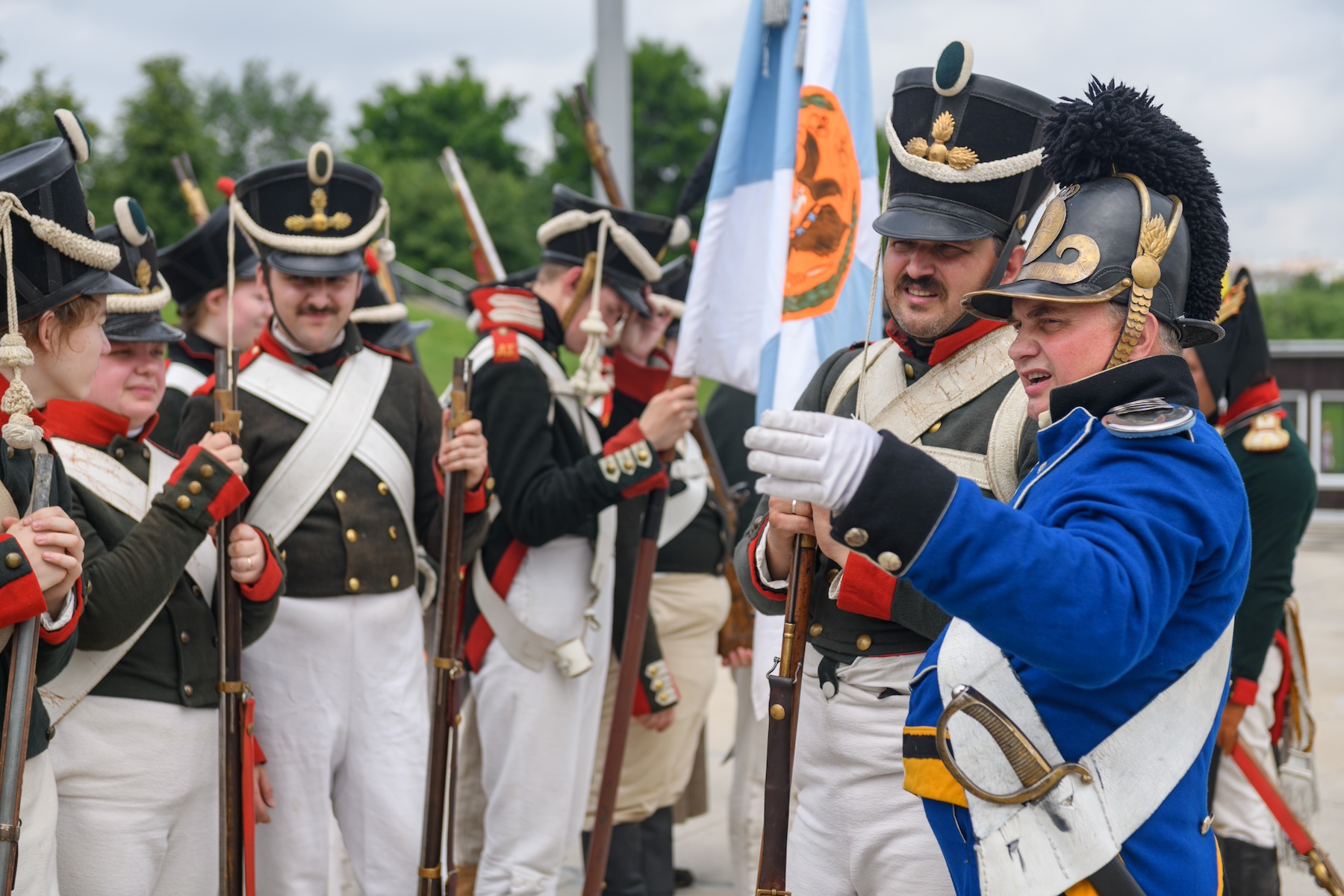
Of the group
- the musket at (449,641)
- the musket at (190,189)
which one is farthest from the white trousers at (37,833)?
the musket at (190,189)

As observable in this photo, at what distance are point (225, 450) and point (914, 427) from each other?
178 centimetres

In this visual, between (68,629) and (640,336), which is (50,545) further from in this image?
(640,336)

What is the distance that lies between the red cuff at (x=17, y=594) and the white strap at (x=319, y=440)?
1.24 metres

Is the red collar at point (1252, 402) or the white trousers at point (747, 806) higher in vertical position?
the red collar at point (1252, 402)

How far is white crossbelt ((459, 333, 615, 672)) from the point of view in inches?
168

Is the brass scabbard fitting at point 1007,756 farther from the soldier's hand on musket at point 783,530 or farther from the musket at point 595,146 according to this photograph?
the musket at point 595,146

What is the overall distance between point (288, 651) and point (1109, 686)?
2540mm

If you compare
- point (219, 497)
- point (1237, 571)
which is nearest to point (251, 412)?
point (219, 497)

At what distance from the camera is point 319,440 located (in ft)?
12.6

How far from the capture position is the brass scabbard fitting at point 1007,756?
1988 mm

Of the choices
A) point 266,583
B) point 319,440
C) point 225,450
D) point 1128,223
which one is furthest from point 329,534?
point 1128,223

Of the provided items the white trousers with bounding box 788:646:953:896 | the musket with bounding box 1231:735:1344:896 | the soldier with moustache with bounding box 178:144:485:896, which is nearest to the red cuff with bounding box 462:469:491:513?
the soldier with moustache with bounding box 178:144:485:896

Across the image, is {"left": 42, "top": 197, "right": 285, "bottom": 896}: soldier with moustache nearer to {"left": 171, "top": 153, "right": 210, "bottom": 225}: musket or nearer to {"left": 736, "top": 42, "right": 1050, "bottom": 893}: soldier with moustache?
{"left": 736, "top": 42, "right": 1050, "bottom": 893}: soldier with moustache

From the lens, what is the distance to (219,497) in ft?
10.7
